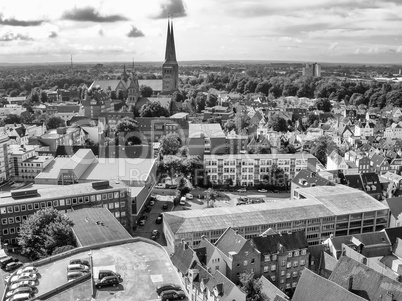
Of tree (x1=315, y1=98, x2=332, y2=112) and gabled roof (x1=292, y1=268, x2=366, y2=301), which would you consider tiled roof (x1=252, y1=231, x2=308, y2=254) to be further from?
tree (x1=315, y1=98, x2=332, y2=112)

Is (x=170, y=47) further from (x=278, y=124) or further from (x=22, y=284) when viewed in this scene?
(x=22, y=284)

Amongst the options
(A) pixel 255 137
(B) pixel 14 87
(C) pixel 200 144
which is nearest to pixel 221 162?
(C) pixel 200 144

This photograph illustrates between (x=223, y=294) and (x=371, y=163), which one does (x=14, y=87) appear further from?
(x=223, y=294)

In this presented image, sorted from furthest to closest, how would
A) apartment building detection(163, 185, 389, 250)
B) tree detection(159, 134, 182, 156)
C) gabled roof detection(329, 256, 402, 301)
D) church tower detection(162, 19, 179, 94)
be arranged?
church tower detection(162, 19, 179, 94)
tree detection(159, 134, 182, 156)
apartment building detection(163, 185, 389, 250)
gabled roof detection(329, 256, 402, 301)

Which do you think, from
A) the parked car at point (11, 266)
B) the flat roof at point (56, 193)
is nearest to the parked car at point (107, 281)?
the parked car at point (11, 266)

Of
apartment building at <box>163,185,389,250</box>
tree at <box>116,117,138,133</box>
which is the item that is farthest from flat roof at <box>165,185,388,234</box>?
tree at <box>116,117,138,133</box>

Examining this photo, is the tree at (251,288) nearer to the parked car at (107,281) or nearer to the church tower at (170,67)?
the parked car at (107,281)

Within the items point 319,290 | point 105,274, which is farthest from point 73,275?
point 319,290
